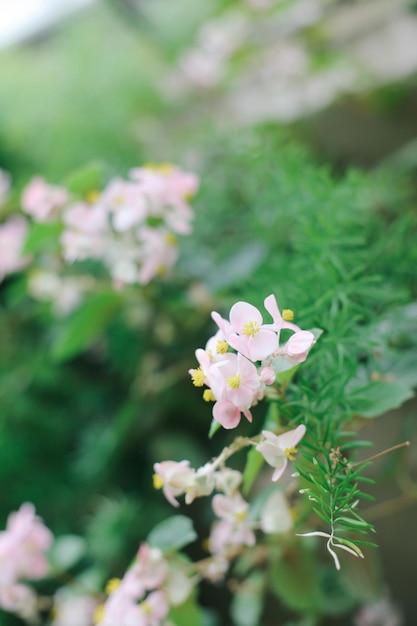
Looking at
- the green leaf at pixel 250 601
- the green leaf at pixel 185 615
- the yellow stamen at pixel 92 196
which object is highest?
the yellow stamen at pixel 92 196

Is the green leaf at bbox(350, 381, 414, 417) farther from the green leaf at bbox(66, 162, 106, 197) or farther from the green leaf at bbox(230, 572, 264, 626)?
the green leaf at bbox(66, 162, 106, 197)

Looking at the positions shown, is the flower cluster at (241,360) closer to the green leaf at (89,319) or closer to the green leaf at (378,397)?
the green leaf at (378,397)

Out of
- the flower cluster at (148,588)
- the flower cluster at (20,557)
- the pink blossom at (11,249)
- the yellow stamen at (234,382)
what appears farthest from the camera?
the pink blossom at (11,249)

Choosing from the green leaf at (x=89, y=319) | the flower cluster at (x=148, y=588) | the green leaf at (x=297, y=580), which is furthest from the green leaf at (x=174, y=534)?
the green leaf at (x=89, y=319)

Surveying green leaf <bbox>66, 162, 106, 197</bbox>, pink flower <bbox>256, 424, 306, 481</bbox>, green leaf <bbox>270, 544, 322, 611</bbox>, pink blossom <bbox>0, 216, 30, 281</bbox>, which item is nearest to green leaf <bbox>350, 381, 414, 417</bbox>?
pink flower <bbox>256, 424, 306, 481</bbox>

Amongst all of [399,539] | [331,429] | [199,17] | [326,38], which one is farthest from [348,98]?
[331,429]

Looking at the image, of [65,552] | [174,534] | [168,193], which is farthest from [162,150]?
[174,534]

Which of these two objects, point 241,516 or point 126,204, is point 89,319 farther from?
point 241,516

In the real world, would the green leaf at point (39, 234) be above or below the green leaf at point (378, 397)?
above
